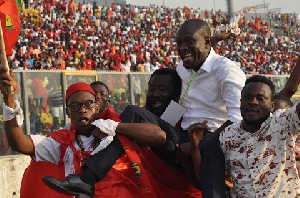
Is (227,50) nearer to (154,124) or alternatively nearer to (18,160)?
(18,160)

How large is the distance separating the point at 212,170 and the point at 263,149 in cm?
36

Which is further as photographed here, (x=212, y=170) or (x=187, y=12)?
(x=187, y=12)

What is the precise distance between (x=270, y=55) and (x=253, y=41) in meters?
1.93

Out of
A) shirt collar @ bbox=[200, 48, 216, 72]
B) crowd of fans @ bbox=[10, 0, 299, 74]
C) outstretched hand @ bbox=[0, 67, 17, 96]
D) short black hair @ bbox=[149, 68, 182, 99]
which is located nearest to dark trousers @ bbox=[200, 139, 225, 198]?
shirt collar @ bbox=[200, 48, 216, 72]

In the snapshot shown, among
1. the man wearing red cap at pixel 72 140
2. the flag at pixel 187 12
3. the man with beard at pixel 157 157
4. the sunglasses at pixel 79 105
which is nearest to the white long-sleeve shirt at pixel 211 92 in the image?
the man with beard at pixel 157 157

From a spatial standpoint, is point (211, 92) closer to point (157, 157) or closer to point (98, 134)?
point (157, 157)

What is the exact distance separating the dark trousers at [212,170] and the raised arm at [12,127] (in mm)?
1206

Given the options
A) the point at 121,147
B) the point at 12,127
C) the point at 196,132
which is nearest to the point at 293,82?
the point at 196,132

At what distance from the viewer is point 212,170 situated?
13.7 ft

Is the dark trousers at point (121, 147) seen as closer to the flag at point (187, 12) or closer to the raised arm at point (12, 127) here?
the raised arm at point (12, 127)

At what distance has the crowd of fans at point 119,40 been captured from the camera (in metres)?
22.4

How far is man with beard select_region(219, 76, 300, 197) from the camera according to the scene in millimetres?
3949

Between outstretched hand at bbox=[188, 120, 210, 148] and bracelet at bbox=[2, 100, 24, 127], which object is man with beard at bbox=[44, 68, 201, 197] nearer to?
outstretched hand at bbox=[188, 120, 210, 148]

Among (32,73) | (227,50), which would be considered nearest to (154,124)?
(32,73)
